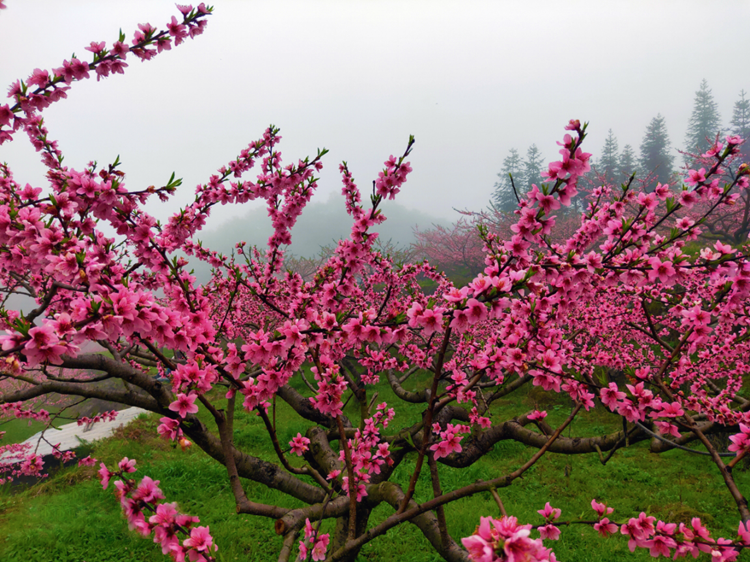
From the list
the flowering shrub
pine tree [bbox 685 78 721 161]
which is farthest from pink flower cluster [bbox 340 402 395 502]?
pine tree [bbox 685 78 721 161]

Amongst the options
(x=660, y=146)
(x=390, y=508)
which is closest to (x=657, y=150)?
(x=660, y=146)

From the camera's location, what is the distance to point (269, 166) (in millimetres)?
4066

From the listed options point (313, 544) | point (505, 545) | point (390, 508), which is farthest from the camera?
point (390, 508)

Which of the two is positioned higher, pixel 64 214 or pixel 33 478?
pixel 64 214

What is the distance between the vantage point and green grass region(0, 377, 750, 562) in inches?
184

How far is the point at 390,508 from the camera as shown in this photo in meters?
5.81

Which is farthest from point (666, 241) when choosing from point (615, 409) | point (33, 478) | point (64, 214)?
point (33, 478)

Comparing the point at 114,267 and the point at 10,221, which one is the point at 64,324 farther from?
the point at 114,267

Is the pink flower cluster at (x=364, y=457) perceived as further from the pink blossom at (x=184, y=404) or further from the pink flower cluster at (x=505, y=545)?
the pink flower cluster at (x=505, y=545)

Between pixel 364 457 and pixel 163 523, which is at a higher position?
pixel 163 523

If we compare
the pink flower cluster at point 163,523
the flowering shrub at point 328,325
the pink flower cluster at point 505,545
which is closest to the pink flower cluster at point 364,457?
the flowering shrub at point 328,325

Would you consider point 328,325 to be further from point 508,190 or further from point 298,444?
point 508,190

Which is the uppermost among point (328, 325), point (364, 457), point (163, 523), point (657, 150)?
point (657, 150)

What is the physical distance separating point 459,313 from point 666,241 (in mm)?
2254
